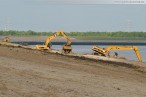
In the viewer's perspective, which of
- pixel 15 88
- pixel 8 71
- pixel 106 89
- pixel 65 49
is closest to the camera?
pixel 15 88

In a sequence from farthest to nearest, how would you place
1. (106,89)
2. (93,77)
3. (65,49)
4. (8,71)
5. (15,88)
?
1. (65,49)
2. (93,77)
3. (8,71)
4. (106,89)
5. (15,88)

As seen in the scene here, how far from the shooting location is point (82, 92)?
52.1 ft

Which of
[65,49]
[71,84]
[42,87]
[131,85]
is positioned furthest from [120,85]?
[65,49]

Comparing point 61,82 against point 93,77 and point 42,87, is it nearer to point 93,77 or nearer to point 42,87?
point 42,87

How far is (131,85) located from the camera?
19.2m

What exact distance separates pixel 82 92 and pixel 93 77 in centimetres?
443

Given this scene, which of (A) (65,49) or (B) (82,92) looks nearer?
(B) (82,92)

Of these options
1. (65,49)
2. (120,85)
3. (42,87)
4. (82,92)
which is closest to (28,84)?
(42,87)

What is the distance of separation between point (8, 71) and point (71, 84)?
96.9 inches

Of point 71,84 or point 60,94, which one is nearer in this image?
point 60,94

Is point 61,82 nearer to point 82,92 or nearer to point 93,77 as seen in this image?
point 82,92

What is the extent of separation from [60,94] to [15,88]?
126 centimetres

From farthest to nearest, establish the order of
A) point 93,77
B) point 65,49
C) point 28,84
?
1. point 65,49
2. point 93,77
3. point 28,84

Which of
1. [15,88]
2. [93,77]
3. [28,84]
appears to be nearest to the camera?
[15,88]
